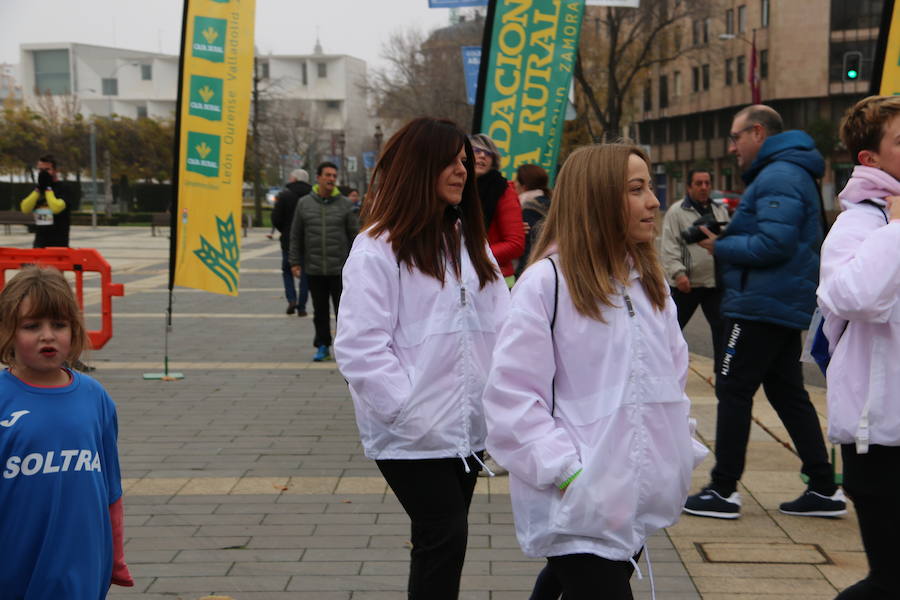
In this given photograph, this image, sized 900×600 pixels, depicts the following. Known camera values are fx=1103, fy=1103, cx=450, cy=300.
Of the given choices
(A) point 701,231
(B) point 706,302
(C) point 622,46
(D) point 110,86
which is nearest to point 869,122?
Result: (A) point 701,231

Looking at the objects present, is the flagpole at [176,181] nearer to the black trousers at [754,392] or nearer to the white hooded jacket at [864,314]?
the black trousers at [754,392]

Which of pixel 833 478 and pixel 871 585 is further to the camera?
pixel 833 478

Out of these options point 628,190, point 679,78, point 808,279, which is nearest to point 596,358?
point 628,190

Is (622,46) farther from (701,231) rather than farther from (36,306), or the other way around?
(36,306)

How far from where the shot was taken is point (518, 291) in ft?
8.95

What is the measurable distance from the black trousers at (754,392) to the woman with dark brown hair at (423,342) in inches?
76.6

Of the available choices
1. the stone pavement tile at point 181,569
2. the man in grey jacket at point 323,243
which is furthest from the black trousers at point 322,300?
the stone pavement tile at point 181,569

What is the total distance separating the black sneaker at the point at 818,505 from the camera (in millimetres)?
5129

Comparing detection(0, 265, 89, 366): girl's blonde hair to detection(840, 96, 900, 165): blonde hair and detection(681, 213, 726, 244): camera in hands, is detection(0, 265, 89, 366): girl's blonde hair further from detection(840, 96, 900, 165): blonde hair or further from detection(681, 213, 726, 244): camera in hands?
detection(681, 213, 726, 244): camera in hands

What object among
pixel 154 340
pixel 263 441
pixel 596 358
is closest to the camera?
pixel 596 358

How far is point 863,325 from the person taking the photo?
10.4 ft

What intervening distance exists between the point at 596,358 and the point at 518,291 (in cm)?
25

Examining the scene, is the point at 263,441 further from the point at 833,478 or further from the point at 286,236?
the point at 286,236

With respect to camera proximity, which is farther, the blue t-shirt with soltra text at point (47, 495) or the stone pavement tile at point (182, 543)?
the stone pavement tile at point (182, 543)
